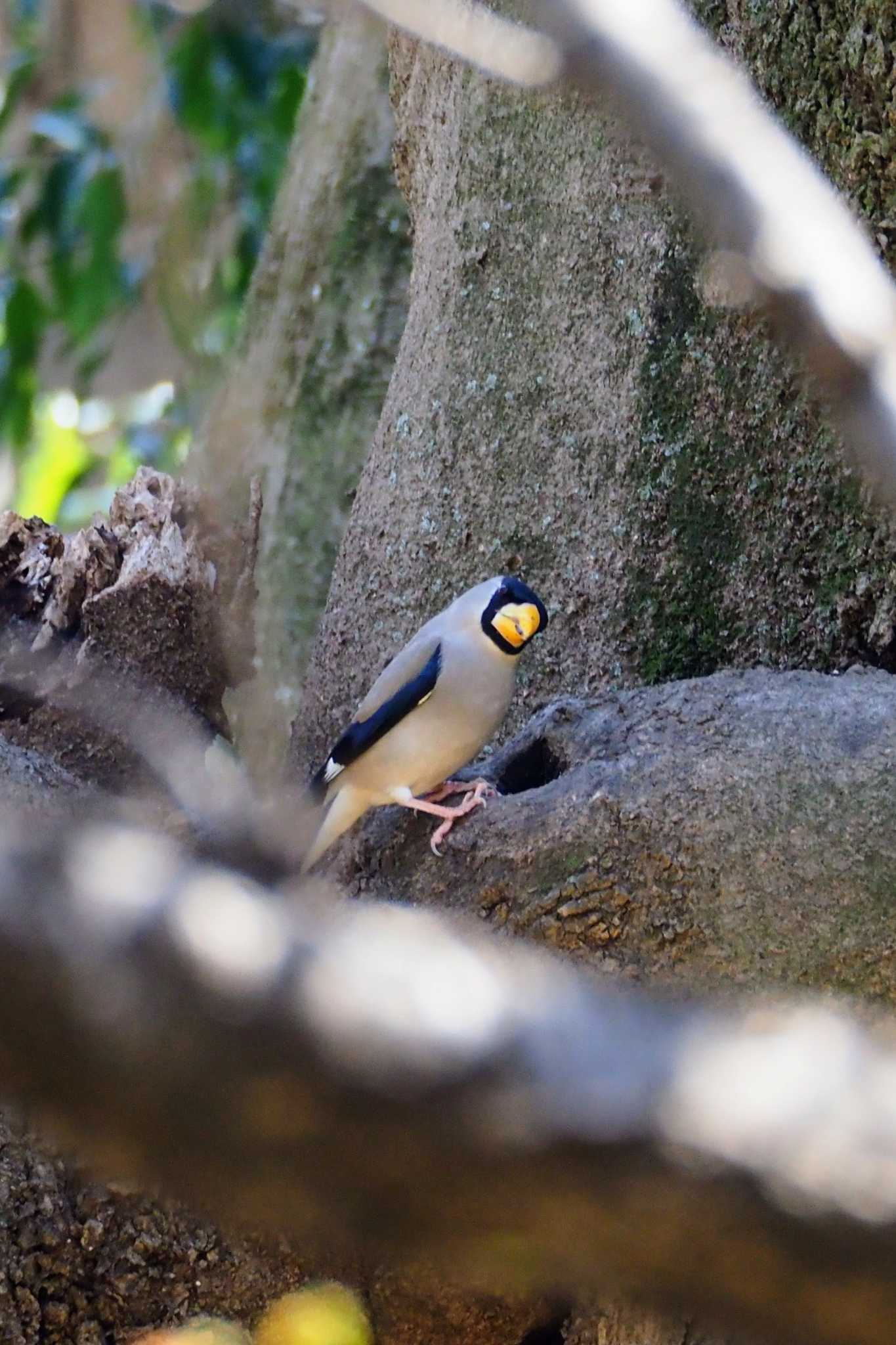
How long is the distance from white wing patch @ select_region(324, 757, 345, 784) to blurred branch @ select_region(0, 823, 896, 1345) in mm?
1815

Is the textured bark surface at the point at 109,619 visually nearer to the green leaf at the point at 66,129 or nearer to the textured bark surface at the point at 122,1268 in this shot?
the textured bark surface at the point at 122,1268

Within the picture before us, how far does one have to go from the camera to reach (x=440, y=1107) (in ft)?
1.12

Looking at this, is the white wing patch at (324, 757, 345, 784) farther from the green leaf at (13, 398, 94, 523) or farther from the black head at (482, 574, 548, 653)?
the green leaf at (13, 398, 94, 523)

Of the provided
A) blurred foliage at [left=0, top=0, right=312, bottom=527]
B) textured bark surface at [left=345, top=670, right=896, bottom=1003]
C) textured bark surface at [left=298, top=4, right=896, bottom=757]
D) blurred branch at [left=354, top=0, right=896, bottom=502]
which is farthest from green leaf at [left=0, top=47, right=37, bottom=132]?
blurred branch at [left=354, top=0, right=896, bottom=502]

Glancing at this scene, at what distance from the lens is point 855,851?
5.24 feet

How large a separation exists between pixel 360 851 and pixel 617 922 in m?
0.48

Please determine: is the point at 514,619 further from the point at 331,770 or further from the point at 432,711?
the point at 331,770

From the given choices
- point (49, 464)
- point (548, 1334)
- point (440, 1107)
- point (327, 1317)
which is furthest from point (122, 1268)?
point (49, 464)

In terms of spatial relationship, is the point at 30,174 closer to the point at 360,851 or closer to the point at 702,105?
the point at 360,851

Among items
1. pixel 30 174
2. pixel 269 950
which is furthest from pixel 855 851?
pixel 30 174

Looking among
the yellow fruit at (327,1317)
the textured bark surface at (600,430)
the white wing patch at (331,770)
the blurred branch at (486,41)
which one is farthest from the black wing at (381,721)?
the blurred branch at (486,41)

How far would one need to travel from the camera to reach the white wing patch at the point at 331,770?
2.17 meters

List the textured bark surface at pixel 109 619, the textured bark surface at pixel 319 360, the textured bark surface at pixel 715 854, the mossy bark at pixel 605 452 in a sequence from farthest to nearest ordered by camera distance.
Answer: the textured bark surface at pixel 319 360 → the textured bark surface at pixel 109 619 → the mossy bark at pixel 605 452 → the textured bark surface at pixel 715 854

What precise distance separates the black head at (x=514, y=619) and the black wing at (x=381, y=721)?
81 millimetres
